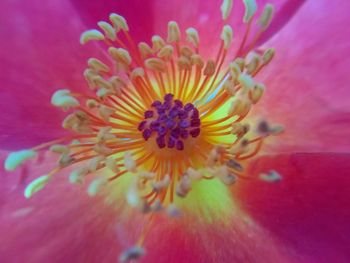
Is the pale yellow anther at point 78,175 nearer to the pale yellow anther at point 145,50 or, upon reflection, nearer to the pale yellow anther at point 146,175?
the pale yellow anther at point 146,175

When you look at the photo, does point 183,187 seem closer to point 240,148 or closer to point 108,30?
point 240,148

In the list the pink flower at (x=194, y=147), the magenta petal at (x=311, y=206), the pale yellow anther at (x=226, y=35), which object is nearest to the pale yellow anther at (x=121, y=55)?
the pink flower at (x=194, y=147)

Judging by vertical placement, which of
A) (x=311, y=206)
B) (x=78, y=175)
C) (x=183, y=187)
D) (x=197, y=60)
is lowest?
(x=311, y=206)

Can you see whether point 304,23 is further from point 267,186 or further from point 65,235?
point 65,235

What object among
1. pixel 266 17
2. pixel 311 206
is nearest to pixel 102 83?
pixel 266 17

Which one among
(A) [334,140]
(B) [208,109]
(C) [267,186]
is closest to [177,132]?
(B) [208,109]

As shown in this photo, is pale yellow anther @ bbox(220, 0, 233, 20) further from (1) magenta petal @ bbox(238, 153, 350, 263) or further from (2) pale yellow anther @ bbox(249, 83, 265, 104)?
(1) magenta petal @ bbox(238, 153, 350, 263)

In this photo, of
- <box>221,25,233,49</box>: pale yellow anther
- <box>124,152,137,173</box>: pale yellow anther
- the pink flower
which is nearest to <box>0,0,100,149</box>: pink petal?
the pink flower
